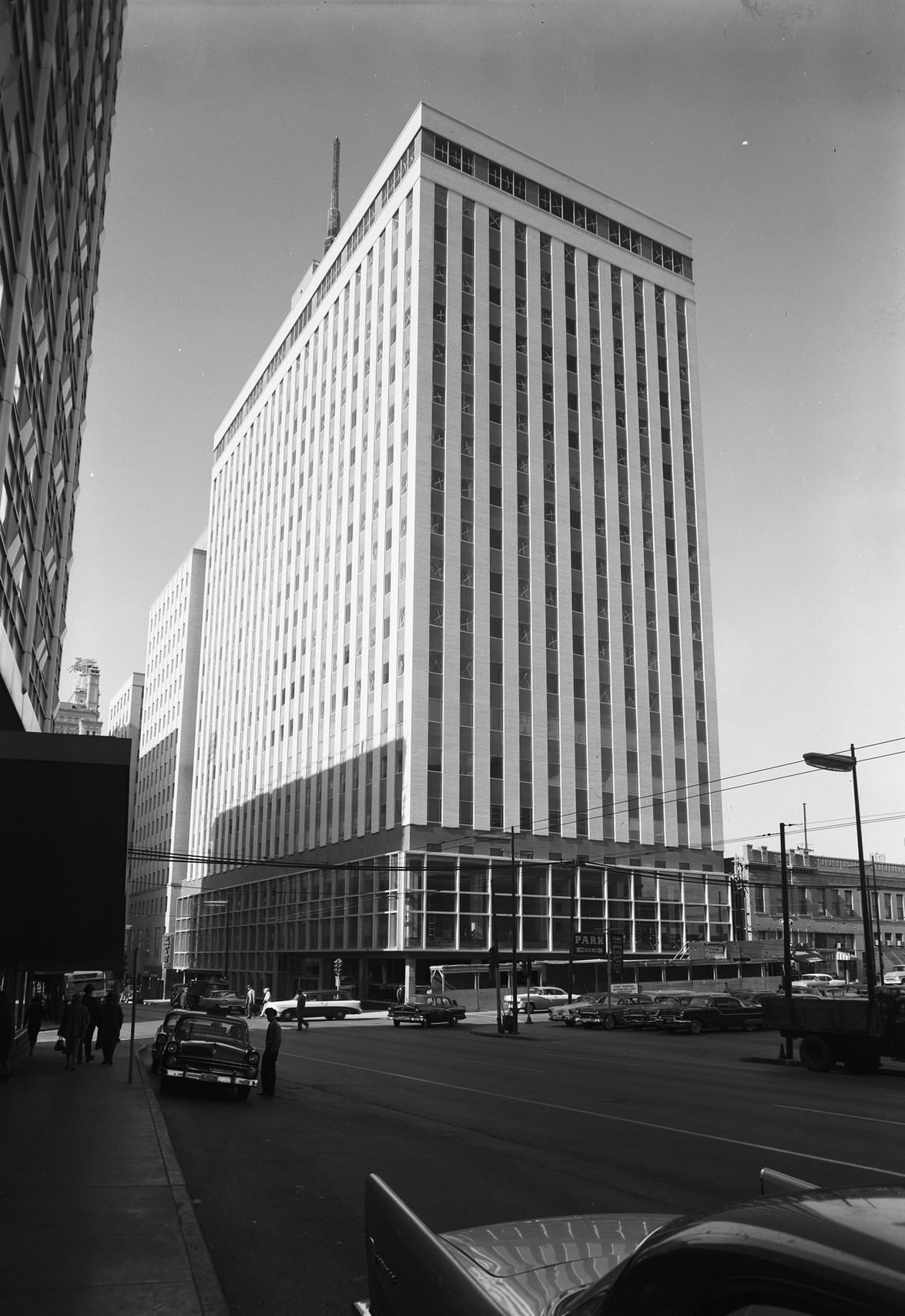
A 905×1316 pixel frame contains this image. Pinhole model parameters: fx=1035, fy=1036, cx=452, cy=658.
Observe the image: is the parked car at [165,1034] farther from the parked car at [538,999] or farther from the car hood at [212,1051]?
the parked car at [538,999]

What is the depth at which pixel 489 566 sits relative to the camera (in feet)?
205

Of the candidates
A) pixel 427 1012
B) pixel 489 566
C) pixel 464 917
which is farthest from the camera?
pixel 489 566

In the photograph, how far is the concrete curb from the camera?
20.6ft

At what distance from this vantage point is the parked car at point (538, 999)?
50938 mm

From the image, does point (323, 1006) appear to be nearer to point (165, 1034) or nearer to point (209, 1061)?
point (165, 1034)

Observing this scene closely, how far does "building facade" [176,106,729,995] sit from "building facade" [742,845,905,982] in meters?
21.7

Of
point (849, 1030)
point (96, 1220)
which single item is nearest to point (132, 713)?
point (849, 1030)

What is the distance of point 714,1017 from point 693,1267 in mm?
42842

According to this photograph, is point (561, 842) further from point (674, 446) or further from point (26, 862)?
point (26, 862)

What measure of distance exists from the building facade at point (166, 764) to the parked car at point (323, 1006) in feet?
168

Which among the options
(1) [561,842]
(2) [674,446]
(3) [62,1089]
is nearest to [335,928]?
(1) [561,842]

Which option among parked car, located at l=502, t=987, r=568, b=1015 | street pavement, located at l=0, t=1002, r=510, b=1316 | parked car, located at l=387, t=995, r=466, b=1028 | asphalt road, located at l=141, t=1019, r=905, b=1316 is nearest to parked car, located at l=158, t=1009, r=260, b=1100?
asphalt road, located at l=141, t=1019, r=905, b=1316

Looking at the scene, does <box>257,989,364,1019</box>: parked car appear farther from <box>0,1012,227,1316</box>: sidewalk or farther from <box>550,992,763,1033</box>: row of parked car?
<box>0,1012,227,1316</box>: sidewalk

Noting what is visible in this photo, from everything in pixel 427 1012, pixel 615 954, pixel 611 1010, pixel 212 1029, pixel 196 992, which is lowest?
pixel 427 1012
